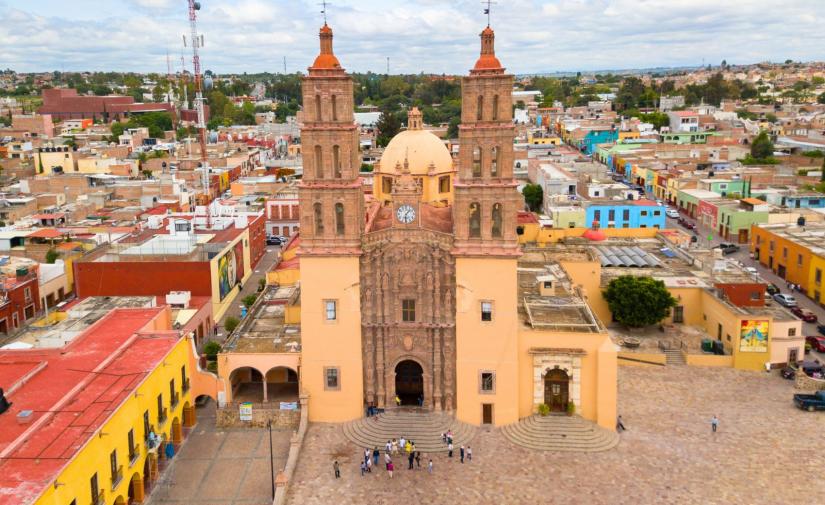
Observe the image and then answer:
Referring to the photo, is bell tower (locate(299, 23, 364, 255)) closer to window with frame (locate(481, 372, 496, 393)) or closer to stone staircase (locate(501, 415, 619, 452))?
window with frame (locate(481, 372, 496, 393))

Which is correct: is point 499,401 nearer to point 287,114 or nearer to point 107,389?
point 107,389

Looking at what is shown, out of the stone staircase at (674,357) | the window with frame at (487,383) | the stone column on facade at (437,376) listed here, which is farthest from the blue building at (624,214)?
the stone column on facade at (437,376)

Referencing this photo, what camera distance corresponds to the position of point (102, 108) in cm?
17188

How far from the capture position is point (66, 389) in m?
30.5

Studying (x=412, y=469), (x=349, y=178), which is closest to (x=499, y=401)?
(x=412, y=469)

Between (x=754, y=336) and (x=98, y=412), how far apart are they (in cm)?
3580

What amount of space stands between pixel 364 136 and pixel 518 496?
394ft

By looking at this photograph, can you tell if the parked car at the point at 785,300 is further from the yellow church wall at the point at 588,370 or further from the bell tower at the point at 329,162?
the bell tower at the point at 329,162

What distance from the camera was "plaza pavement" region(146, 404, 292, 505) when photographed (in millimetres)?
30750

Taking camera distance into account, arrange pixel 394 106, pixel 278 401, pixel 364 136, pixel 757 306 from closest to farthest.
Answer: pixel 278 401
pixel 757 306
pixel 364 136
pixel 394 106

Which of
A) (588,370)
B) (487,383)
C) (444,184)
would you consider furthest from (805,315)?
(487,383)

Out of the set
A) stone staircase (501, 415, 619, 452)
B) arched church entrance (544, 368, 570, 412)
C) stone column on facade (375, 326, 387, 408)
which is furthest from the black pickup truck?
stone column on facade (375, 326, 387, 408)

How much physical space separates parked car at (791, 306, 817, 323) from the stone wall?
1448 inches

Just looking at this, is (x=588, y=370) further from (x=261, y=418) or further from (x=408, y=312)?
(x=261, y=418)
